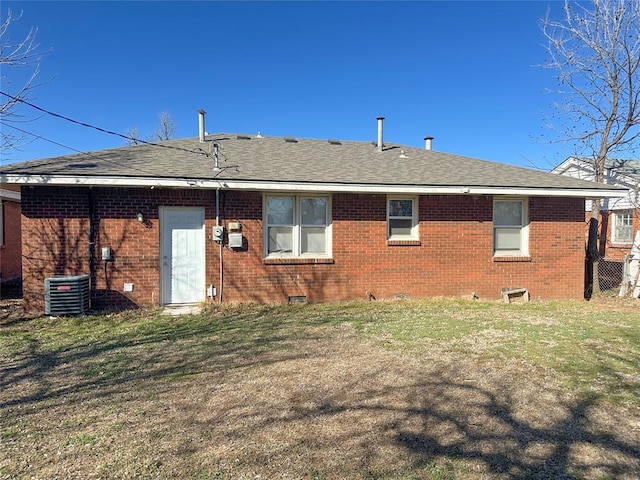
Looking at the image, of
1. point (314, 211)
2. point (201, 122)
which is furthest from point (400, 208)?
point (201, 122)

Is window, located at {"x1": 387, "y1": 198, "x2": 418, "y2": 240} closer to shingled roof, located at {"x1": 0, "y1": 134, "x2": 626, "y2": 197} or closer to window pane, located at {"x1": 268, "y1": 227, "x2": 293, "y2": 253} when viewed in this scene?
shingled roof, located at {"x1": 0, "y1": 134, "x2": 626, "y2": 197}

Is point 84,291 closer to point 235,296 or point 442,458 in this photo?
point 235,296

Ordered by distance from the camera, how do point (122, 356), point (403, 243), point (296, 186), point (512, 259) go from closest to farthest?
point (122, 356)
point (296, 186)
point (403, 243)
point (512, 259)

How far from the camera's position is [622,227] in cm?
1582

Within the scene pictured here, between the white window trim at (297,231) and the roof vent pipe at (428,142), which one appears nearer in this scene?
the white window trim at (297,231)

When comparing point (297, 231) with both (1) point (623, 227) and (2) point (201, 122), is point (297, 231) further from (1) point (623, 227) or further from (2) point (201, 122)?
(1) point (623, 227)

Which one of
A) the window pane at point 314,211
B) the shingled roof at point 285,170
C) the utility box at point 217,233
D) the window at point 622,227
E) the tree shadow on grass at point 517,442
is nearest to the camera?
the tree shadow on grass at point 517,442

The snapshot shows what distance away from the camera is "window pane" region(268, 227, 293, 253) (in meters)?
9.11

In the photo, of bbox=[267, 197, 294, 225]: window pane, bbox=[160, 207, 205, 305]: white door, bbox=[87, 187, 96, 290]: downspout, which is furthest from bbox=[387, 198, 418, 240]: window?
bbox=[87, 187, 96, 290]: downspout

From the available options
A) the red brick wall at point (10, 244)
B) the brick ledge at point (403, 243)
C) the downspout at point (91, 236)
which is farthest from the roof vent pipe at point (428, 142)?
the red brick wall at point (10, 244)

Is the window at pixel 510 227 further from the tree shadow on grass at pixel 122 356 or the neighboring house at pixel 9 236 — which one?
the neighboring house at pixel 9 236

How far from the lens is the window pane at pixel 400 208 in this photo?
9.59 m

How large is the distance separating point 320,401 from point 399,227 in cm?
637

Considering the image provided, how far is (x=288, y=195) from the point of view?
9.12 metres
